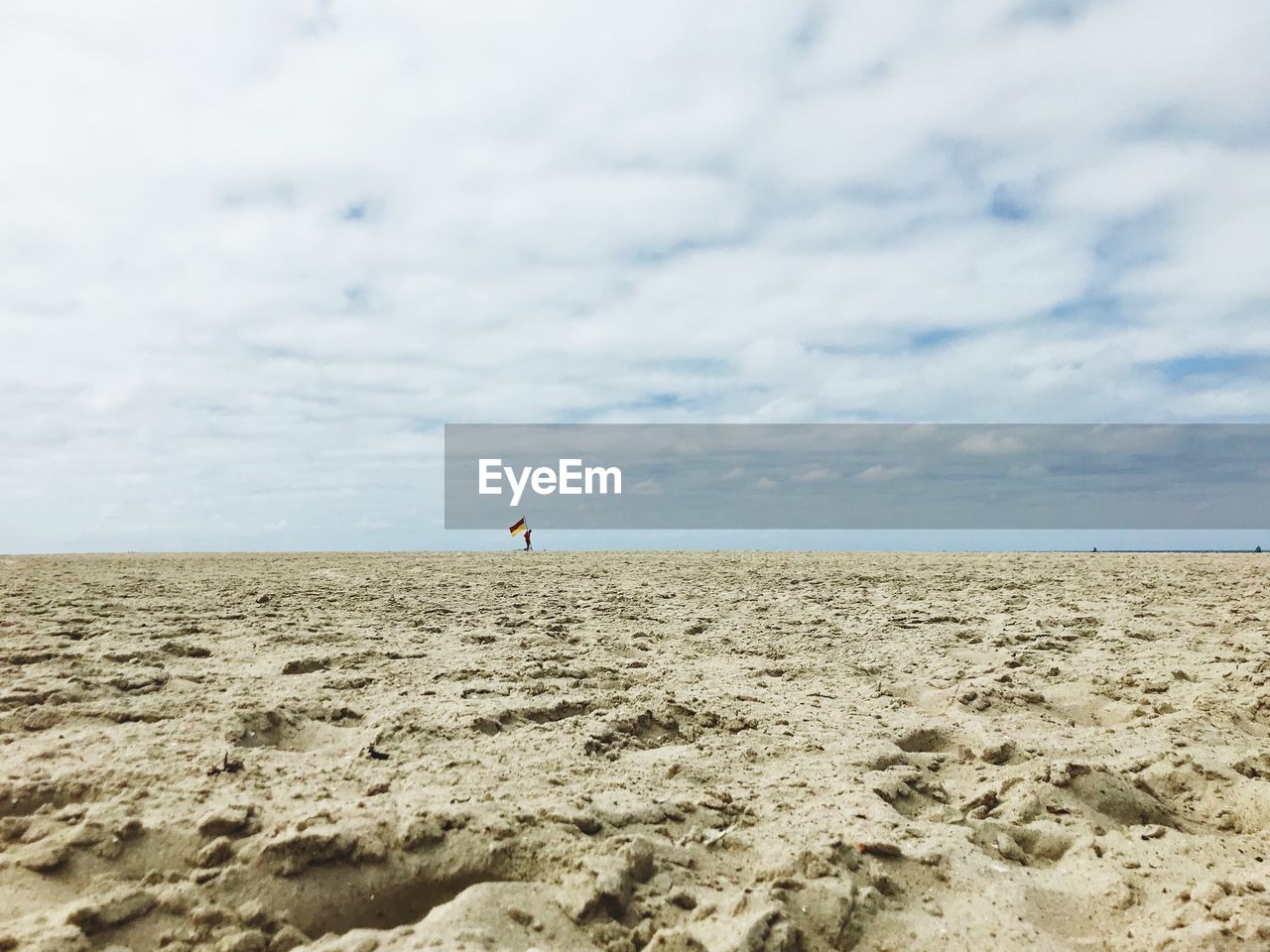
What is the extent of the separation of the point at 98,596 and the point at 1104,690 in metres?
8.92

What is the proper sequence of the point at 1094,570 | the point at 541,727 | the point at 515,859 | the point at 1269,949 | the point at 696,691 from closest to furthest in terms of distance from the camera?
the point at 1269,949 → the point at 515,859 → the point at 541,727 → the point at 696,691 → the point at 1094,570

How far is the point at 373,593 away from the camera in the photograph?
9555 millimetres

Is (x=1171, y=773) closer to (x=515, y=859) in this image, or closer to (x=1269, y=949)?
(x=1269, y=949)

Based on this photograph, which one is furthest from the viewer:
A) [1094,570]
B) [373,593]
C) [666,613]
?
[1094,570]

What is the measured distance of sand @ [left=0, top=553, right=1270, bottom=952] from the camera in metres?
2.50

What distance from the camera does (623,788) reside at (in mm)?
3340

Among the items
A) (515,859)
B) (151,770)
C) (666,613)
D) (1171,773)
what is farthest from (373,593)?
(1171,773)

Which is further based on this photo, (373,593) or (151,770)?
(373,593)

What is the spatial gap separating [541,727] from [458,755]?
549 mm

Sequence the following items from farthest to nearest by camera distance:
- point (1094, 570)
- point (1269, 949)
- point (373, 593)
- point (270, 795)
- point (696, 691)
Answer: point (1094, 570), point (373, 593), point (696, 691), point (270, 795), point (1269, 949)

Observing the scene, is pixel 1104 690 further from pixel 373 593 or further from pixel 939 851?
pixel 373 593

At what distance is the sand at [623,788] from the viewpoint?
2.50 meters

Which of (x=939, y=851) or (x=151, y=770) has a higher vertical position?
(x=151, y=770)

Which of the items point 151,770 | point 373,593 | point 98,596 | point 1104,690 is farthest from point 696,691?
point 98,596
